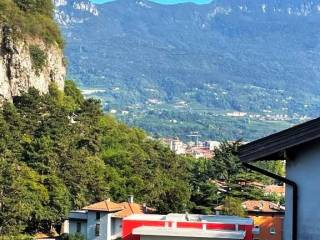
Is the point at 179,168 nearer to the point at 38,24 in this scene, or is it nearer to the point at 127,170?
the point at 127,170

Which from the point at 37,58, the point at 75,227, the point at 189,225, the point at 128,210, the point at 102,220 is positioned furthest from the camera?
the point at 37,58

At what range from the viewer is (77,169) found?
174 ft

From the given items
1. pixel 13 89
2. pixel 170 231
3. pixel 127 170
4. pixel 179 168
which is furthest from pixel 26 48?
pixel 170 231

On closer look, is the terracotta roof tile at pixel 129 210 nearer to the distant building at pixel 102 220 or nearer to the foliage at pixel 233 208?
the distant building at pixel 102 220

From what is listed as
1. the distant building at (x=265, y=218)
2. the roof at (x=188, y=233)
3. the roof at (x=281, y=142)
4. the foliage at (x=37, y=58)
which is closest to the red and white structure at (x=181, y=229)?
the roof at (x=188, y=233)

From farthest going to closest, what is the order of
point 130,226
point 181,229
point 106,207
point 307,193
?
point 106,207, point 181,229, point 130,226, point 307,193

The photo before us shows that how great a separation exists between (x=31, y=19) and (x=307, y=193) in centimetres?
6364

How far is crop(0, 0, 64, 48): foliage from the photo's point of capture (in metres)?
63.0

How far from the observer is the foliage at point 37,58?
64500 millimetres

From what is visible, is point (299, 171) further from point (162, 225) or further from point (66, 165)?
point (66, 165)

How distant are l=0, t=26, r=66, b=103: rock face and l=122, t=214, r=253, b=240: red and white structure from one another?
4731cm

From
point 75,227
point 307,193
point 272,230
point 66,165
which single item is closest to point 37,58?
point 66,165

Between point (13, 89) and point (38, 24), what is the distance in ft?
28.6

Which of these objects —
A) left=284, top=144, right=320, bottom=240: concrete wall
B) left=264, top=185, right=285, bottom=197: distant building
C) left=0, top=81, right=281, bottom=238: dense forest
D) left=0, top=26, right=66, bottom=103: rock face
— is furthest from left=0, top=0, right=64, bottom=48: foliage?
left=284, top=144, right=320, bottom=240: concrete wall
